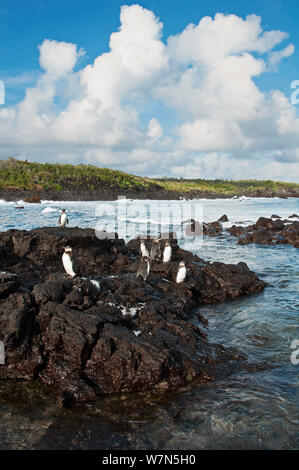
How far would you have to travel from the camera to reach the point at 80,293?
837 centimetres

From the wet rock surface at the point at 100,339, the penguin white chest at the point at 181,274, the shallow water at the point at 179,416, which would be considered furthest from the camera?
the penguin white chest at the point at 181,274

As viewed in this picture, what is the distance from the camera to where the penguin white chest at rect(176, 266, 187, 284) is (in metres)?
11.6

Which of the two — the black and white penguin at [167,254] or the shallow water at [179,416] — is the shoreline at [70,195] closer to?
the black and white penguin at [167,254]

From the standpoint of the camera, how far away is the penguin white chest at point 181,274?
1161cm

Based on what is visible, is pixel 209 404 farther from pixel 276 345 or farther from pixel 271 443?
pixel 276 345

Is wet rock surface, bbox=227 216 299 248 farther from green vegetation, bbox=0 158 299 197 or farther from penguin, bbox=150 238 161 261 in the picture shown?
green vegetation, bbox=0 158 299 197

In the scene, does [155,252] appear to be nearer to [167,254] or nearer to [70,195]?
[167,254]

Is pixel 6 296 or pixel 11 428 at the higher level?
pixel 6 296

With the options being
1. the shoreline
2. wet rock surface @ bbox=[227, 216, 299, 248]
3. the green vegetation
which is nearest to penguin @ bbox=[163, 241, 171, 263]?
wet rock surface @ bbox=[227, 216, 299, 248]

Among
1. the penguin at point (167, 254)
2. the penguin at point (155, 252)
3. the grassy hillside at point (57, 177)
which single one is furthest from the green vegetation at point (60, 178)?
the penguin at point (167, 254)

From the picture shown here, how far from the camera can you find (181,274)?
38.5 feet

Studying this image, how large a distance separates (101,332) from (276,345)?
442 centimetres

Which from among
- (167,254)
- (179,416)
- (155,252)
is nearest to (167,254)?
(167,254)
